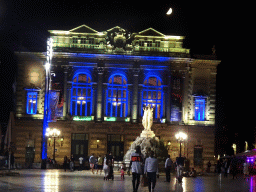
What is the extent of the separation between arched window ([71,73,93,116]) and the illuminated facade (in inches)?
4.9

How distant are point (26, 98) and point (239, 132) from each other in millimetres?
32545

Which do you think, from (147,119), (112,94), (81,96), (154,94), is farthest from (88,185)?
(154,94)

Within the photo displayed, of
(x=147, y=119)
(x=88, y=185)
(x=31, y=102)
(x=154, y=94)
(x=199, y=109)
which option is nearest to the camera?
(x=88, y=185)

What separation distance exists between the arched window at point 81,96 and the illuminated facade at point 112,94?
12 cm

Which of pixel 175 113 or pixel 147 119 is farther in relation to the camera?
pixel 175 113

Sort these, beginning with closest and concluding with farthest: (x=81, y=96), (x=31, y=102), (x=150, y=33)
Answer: (x=31, y=102)
(x=81, y=96)
(x=150, y=33)

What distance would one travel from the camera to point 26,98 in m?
65.1

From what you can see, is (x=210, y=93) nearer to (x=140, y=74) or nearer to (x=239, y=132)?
(x=140, y=74)

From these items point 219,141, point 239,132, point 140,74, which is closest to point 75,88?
point 140,74

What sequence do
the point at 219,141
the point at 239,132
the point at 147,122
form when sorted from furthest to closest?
the point at 219,141
the point at 239,132
the point at 147,122

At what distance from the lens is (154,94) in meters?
66.7

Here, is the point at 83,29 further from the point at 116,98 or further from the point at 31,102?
the point at 31,102

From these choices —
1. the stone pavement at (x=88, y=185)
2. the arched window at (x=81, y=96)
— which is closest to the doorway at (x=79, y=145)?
the arched window at (x=81, y=96)

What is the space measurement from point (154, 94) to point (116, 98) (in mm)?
4858
